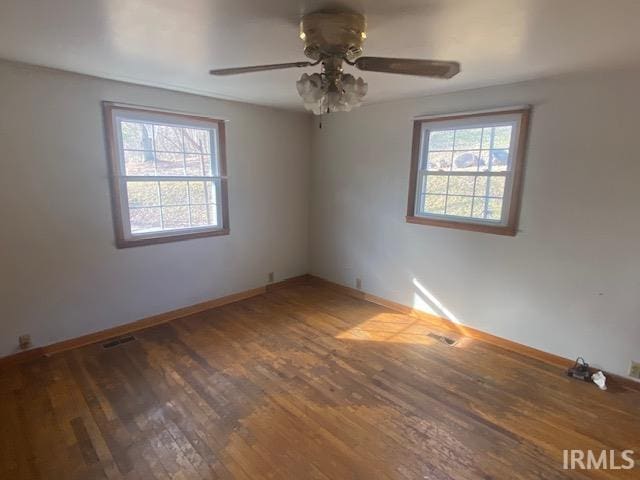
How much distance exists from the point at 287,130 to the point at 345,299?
2.30m

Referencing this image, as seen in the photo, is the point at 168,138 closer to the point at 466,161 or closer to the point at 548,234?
the point at 466,161

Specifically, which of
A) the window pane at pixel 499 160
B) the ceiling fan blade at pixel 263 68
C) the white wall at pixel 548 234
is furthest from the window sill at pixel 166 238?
the window pane at pixel 499 160

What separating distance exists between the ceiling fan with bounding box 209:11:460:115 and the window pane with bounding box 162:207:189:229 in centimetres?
211

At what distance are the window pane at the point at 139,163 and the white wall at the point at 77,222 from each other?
0.65 feet

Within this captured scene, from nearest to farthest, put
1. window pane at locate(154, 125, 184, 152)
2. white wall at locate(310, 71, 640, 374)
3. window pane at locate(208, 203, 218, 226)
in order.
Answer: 1. white wall at locate(310, 71, 640, 374)
2. window pane at locate(154, 125, 184, 152)
3. window pane at locate(208, 203, 218, 226)

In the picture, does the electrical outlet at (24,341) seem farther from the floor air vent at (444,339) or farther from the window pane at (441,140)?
the window pane at (441,140)

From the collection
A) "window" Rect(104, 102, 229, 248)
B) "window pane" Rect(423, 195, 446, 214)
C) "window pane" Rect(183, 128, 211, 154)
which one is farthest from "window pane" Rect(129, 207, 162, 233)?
"window pane" Rect(423, 195, 446, 214)

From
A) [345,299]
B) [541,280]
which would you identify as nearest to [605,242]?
[541,280]

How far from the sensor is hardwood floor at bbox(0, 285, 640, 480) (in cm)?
179

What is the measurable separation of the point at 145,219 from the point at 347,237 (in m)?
2.32

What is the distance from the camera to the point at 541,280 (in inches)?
110

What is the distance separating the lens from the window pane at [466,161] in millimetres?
3094

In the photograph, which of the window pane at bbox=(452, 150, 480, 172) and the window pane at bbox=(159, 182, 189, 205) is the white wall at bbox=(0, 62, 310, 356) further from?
the window pane at bbox=(452, 150, 480, 172)

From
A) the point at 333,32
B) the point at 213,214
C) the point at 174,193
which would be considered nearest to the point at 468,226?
the point at 333,32
